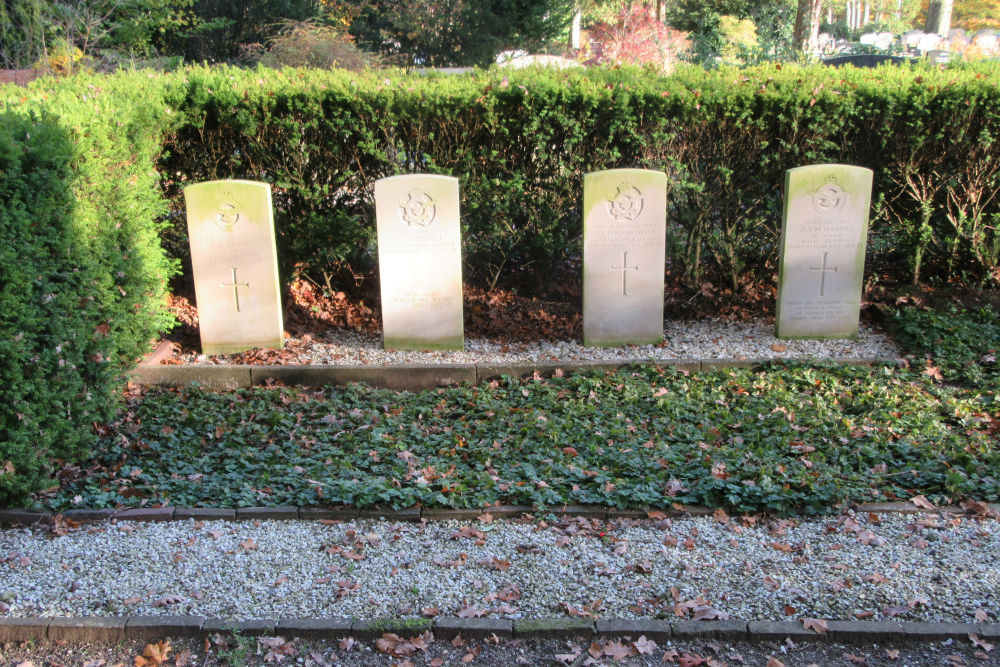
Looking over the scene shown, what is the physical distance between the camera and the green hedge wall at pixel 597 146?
289 inches

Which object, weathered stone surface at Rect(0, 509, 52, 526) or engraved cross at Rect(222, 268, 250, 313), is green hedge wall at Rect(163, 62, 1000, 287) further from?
weathered stone surface at Rect(0, 509, 52, 526)

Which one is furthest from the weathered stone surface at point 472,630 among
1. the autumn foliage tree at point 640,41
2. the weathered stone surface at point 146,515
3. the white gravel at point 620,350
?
the autumn foliage tree at point 640,41

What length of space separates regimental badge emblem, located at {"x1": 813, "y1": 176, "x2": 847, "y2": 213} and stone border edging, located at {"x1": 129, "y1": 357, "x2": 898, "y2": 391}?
1419 mm

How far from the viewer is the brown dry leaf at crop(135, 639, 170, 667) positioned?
335 centimetres

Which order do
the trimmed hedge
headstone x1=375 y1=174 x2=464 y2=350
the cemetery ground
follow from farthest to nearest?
headstone x1=375 y1=174 x2=464 y2=350, the trimmed hedge, the cemetery ground

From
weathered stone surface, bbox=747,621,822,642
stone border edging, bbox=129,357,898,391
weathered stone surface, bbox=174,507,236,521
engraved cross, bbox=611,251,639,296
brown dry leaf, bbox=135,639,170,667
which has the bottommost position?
brown dry leaf, bbox=135,639,170,667

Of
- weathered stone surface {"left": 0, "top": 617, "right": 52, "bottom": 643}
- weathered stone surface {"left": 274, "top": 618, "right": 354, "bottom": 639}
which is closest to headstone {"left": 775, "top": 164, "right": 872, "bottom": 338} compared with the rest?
weathered stone surface {"left": 274, "top": 618, "right": 354, "bottom": 639}

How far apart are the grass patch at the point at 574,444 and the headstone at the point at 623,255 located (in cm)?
81

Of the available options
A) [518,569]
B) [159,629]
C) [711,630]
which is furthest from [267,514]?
[711,630]

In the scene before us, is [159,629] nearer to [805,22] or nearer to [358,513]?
[358,513]

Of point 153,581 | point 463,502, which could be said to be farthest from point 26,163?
point 463,502

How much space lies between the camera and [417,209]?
6961mm

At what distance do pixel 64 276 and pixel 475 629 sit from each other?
3244 millimetres

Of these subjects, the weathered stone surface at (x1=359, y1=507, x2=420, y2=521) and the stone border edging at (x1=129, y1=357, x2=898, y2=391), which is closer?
the weathered stone surface at (x1=359, y1=507, x2=420, y2=521)
